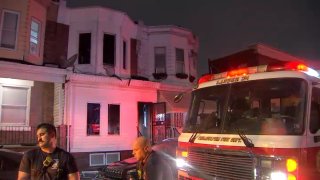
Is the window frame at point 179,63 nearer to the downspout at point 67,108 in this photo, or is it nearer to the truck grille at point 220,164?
the downspout at point 67,108

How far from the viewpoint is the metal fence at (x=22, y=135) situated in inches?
562

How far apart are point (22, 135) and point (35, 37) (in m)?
4.48

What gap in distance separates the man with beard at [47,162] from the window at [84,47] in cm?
1326

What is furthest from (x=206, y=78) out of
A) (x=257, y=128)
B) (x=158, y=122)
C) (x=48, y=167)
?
(x=158, y=122)

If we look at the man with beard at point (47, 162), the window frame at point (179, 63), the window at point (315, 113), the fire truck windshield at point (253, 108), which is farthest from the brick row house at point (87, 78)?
the window at point (315, 113)

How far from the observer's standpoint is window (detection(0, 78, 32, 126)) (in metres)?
14.7

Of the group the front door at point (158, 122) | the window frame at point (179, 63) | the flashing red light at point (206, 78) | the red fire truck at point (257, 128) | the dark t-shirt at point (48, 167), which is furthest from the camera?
the window frame at point (179, 63)

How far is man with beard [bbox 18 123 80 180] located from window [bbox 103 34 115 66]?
532 inches

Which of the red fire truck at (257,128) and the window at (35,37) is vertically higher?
the window at (35,37)

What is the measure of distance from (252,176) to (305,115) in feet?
3.63

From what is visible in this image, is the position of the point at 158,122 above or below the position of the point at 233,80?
below

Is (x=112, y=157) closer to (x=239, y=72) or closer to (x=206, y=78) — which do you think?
(x=206, y=78)

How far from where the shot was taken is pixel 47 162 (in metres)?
3.97

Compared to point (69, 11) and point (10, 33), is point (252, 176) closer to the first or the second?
point (10, 33)
